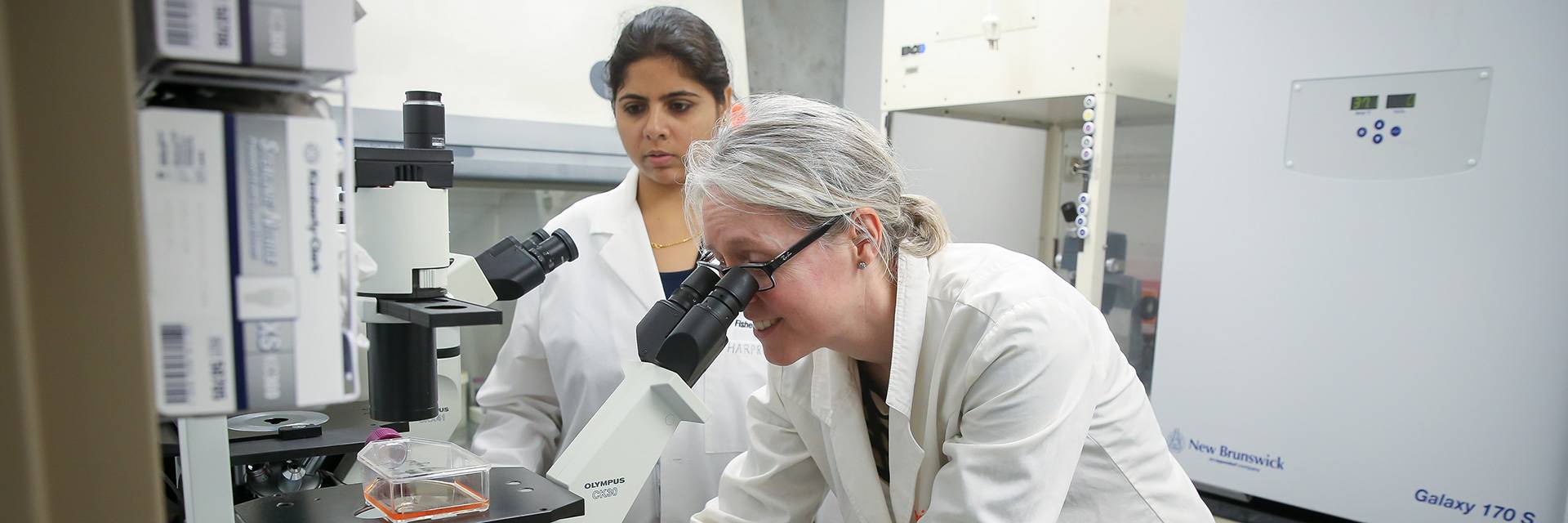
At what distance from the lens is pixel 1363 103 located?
170 cm

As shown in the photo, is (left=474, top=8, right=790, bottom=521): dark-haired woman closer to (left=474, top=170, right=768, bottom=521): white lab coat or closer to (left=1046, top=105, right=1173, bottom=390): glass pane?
(left=474, top=170, right=768, bottom=521): white lab coat

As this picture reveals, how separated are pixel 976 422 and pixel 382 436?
655mm

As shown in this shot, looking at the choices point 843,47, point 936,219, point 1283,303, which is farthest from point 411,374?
point 843,47

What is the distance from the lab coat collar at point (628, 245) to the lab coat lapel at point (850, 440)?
45 centimetres

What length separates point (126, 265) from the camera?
1.18 ft

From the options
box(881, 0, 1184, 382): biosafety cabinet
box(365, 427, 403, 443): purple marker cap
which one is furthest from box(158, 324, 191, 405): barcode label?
box(881, 0, 1184, 382): biosafety cabinet

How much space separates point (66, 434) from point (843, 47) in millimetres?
3150

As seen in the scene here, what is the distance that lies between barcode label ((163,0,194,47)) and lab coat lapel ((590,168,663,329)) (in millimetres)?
1194

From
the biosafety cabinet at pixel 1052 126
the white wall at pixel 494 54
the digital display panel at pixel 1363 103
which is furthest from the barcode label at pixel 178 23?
the digital display panel at pixel 1363 103

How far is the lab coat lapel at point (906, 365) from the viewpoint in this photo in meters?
1.12

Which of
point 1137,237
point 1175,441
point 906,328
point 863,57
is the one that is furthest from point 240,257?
point 863,57

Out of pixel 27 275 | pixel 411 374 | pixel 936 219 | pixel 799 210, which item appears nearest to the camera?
pixel 27 275

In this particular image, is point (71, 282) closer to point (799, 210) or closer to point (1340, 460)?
point (799, 210)

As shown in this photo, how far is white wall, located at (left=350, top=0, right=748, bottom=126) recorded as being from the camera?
6.78 ft
